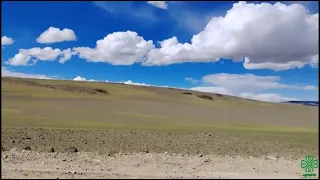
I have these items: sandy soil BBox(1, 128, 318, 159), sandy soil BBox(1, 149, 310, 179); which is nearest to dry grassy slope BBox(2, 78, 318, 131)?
sandy soil BBox(1, 128, 318, 159)

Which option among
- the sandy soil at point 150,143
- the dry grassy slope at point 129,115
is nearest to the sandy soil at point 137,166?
the sandy soil at point 150,143

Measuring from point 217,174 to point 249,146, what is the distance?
935 cm

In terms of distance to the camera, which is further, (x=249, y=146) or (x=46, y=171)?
(x=249, y=146)

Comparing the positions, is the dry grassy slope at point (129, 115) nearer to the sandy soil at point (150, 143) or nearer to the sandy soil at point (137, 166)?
the sandy soil at point (150, 143)

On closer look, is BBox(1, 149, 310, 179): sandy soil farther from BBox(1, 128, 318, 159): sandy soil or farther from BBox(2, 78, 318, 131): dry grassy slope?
BBox(2, 78, 318, 131): dry grassy slope

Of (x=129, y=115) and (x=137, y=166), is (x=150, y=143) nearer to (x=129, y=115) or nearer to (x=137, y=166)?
(x=137, y=166)

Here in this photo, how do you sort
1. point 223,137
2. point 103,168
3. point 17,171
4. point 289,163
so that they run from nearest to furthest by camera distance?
point 17,171
point 103,168
point 289,163
point 223,137

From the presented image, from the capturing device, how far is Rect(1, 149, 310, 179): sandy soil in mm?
12258

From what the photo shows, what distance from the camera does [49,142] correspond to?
20219mm

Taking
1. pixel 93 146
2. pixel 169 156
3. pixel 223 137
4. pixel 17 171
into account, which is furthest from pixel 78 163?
pixel 223 137

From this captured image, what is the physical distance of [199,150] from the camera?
1961 centimetres

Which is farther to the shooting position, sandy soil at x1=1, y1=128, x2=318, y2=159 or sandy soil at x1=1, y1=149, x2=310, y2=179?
sandy soil at x1=1, y1=128, x2=318, y2=159

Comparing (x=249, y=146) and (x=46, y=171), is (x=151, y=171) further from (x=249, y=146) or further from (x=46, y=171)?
(x=249, y=146)

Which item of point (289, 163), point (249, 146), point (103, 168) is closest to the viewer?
point (103, 168)
